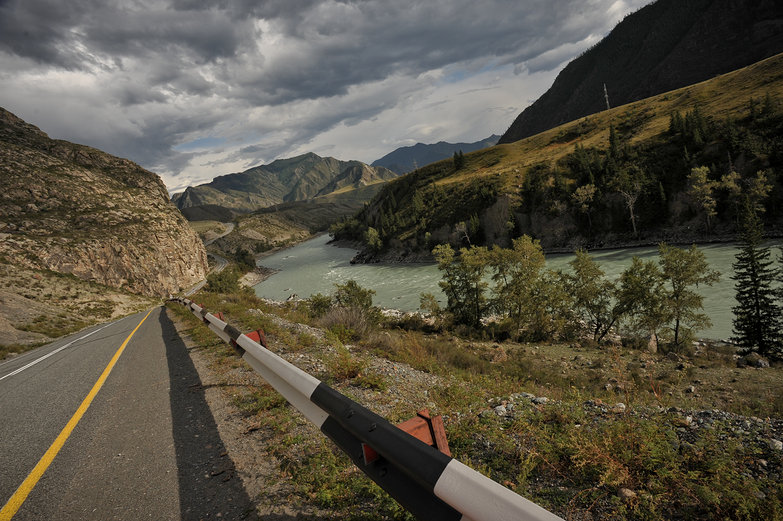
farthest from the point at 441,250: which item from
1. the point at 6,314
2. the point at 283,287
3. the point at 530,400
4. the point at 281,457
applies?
the point at 283,287

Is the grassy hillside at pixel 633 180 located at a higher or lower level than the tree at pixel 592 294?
higher

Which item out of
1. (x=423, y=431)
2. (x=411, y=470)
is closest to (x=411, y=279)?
(x=423, y=431)

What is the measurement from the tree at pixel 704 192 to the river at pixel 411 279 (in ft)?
17.0

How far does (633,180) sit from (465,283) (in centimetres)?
5052

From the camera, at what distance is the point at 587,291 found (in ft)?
92.0

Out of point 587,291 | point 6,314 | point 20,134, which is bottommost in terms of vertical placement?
point 587,291

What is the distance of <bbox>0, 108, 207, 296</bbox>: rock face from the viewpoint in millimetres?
43000

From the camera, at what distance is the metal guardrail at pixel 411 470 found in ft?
4.62

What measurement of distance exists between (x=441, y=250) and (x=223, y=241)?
546 ft

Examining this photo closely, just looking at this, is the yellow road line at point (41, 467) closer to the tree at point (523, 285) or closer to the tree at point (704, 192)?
the tree at point (523, 285)

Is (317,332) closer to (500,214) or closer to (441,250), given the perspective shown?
(441,250)

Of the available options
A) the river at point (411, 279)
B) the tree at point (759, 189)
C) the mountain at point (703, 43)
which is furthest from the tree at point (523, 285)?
the mountain at point (703, 43)

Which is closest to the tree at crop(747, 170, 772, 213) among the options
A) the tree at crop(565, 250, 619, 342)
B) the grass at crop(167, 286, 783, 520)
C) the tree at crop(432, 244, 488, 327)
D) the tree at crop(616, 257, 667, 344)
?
the tree at crop(616, 257, 667, 344)

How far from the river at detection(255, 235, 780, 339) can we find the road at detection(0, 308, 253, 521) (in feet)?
117
